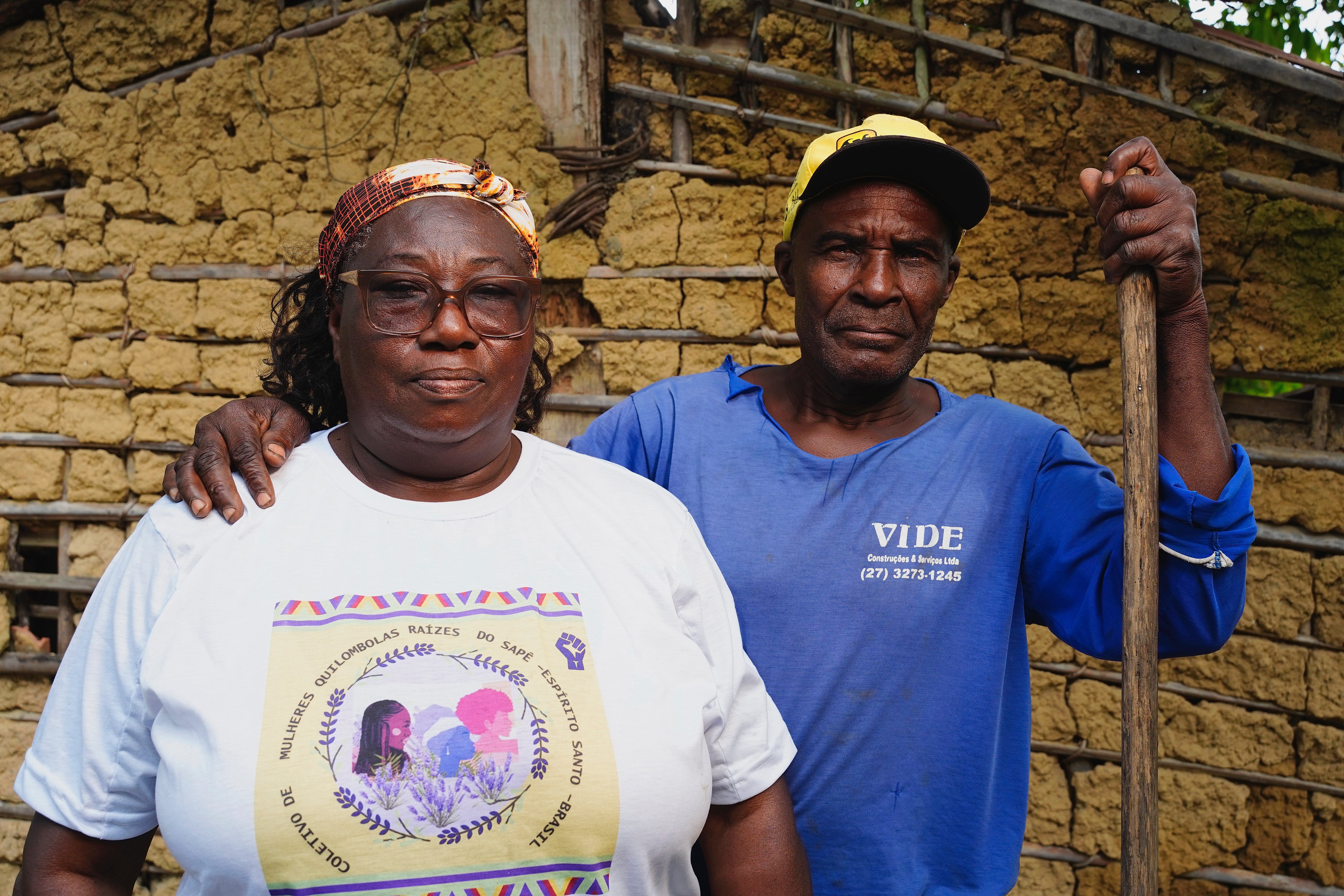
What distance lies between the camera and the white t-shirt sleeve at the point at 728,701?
1.45 m

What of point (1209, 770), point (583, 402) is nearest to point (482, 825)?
point (583, 402)

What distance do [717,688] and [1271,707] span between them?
2.90 meters

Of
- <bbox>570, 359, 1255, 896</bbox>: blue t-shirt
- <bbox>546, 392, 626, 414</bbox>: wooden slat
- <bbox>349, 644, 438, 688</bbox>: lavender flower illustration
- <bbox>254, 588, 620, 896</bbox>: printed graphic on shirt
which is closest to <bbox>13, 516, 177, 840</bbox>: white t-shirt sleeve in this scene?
<bbox>254, 588, 620, 896</bbox>: printed graphic on shirt

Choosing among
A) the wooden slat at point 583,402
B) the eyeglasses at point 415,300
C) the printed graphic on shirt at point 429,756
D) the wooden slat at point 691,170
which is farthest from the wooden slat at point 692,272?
the printed graphic on shirt at point 429,756

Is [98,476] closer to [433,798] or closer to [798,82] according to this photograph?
[798,82]

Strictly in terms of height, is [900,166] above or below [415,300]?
above

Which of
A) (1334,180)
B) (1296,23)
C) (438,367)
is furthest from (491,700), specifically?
(1296,23)

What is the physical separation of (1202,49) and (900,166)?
7.34 feet

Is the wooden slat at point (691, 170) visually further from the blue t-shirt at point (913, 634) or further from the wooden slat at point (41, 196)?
the wooden slat at point (41, 196)

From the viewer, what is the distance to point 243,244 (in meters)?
3.81

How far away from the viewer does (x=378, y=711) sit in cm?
125

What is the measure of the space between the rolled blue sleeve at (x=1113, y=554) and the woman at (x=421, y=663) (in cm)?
64

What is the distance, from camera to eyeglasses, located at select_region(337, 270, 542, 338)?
150 cm

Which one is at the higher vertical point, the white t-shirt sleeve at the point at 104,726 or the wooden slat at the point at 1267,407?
the wooden slat at the point at 1267,407
